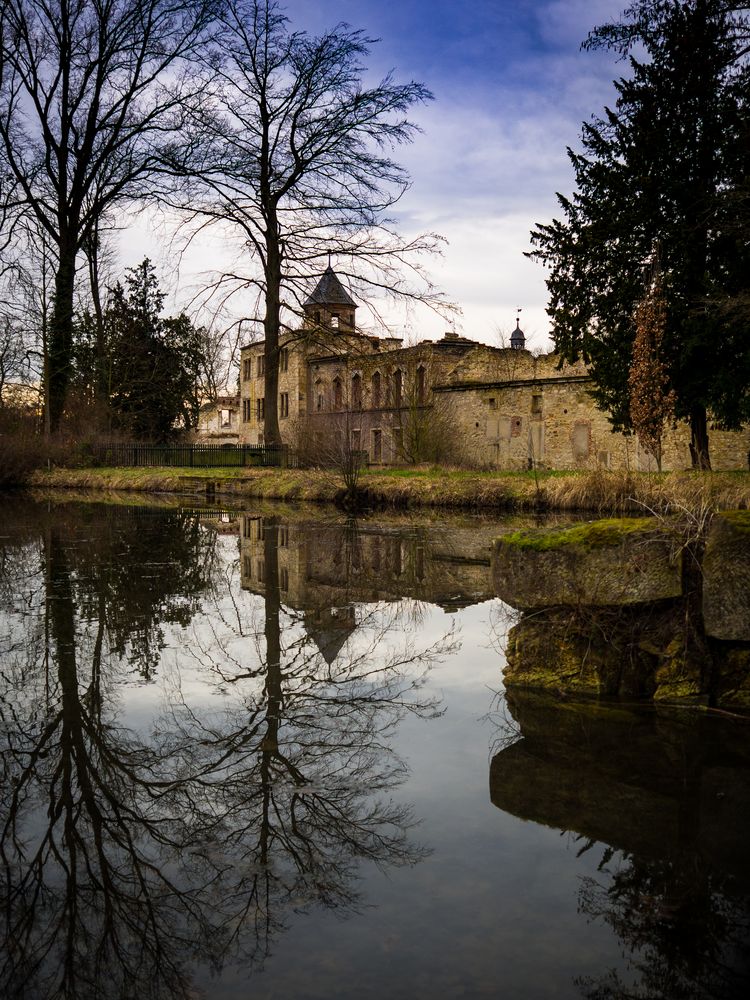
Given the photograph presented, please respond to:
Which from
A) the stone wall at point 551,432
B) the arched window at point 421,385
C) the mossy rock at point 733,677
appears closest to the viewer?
the mossy rock at point 733,677

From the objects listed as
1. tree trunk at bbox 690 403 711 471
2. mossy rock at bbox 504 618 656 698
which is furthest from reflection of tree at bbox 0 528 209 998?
tree trunk at bbox 690 403 711 471

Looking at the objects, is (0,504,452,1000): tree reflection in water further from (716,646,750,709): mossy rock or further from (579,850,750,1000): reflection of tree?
(716,646,750,709): mossy rock

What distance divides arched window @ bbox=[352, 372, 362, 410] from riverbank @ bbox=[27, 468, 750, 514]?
2095 cm

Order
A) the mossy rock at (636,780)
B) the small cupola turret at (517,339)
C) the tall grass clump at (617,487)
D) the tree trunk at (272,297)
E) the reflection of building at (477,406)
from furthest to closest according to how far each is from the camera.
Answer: the small cupola turret at (517,339) < the reflection of building at (477,406) < the tree trunk at (272,297) < the tall grass clump at (617,487) < the mossy rock at (636,780)

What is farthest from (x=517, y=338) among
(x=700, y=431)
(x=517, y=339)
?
(x=700, y=431)

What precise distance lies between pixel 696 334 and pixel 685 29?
6876 millimetres

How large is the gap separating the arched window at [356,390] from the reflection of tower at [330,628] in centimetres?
4186

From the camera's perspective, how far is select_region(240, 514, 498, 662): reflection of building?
7354 millimetres

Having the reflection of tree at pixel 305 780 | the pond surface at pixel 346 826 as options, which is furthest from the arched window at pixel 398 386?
the reflection of tree at pixel 305 780

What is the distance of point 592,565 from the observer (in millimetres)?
4914

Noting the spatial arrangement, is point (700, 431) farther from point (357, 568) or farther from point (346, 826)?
point (346, 826)

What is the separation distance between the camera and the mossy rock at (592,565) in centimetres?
477

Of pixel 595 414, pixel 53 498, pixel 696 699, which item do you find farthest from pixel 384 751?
pixel 595 414

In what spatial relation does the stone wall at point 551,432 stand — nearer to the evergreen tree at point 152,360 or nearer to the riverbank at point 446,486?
the riverbank at point 446,486
